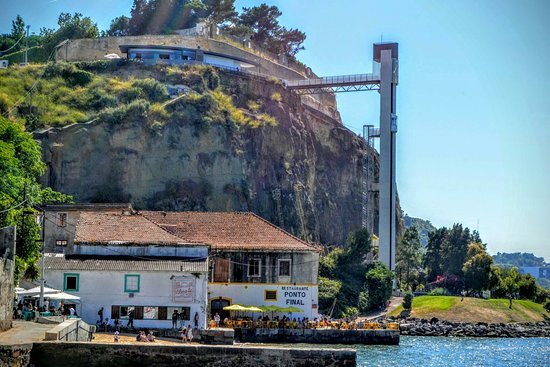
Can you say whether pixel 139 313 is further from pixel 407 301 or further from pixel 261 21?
pixel 261 21

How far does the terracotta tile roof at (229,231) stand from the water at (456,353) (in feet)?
32.4

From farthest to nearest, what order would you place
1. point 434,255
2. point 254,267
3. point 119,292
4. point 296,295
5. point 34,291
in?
point 434,255, point 254,267, point 296,295, point 119,292, point 34,291

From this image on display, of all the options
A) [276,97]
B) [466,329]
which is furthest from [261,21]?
[466,329]

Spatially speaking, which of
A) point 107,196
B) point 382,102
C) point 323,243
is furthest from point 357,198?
point 107,196

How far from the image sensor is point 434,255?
121 meters

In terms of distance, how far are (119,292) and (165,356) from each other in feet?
65.8

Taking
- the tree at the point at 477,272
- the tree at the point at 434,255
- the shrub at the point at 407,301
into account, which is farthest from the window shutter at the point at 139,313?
the tree at the point at 434,255

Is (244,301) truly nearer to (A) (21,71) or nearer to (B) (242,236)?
(B) (242,236)

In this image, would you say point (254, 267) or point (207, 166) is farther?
point (207, 166)

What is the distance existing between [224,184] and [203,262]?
131 ft

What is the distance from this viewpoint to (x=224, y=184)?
101375 millimetres

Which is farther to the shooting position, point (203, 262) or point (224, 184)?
point (224, 184)

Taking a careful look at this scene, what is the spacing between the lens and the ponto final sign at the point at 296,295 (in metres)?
69.2

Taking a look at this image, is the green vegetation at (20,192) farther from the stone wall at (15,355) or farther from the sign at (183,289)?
the stone wall at (15,355)
